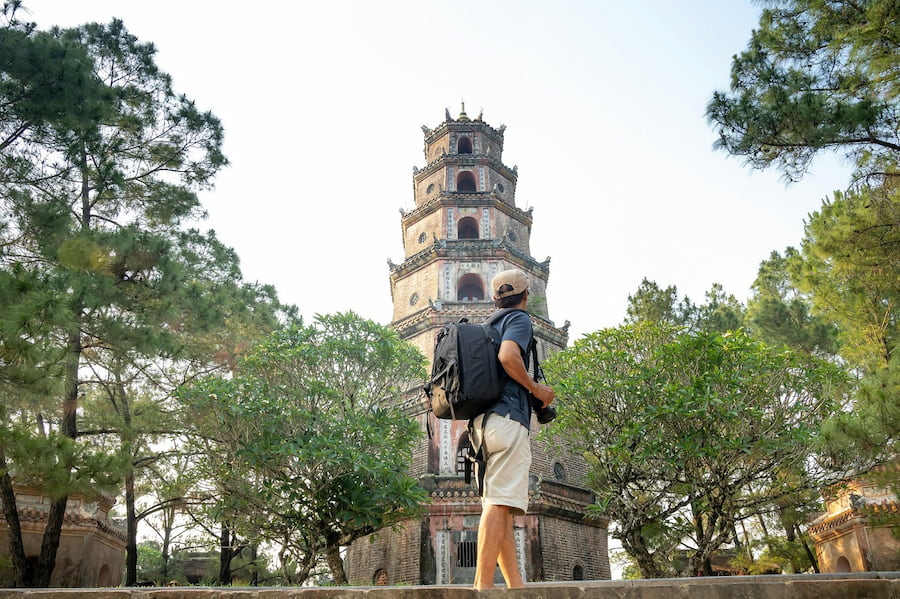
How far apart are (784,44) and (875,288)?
6.15 meters

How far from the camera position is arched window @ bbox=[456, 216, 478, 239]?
83.1 ft

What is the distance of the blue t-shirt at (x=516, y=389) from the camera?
12.7 feet

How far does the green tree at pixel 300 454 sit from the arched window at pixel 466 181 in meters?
12.4

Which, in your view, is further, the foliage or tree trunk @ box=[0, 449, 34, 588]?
tree trunk @ box=[0, 449, 34, 588]

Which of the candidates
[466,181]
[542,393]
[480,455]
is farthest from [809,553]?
[480,455]

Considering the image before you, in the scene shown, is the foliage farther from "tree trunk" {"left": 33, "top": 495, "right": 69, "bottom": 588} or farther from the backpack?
the backpack

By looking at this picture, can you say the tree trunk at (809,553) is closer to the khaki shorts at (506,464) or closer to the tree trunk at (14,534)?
the khaki shorts at (506,464)

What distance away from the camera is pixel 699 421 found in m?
13.4

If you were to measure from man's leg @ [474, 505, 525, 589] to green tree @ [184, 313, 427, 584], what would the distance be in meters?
10.5

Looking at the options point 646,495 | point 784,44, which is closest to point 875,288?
point 784,44

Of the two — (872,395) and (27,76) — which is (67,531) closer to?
(27,76)

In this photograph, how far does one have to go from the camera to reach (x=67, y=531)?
50.5 feet

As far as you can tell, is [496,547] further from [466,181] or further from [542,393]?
[466,181]

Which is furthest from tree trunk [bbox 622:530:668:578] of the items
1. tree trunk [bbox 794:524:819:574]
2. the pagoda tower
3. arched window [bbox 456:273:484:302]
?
arched window [bbox 456:273:484:302]
